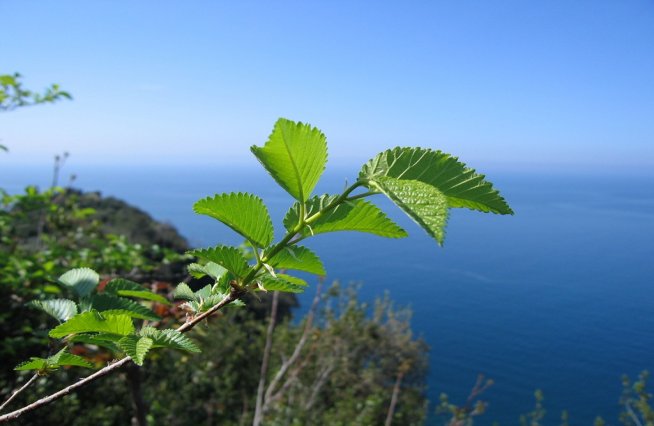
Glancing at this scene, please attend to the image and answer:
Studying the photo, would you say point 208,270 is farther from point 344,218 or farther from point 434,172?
point 434,172

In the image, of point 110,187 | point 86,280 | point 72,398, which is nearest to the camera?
point 86,280

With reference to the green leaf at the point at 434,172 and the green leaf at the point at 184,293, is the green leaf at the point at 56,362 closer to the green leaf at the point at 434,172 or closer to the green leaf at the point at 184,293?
the green leaf at the point at 184,293

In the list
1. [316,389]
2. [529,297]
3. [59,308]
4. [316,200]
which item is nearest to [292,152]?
[316,200]

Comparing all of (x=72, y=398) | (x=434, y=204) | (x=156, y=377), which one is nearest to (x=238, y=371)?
(x=156, y=377)

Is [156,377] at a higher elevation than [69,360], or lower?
lower

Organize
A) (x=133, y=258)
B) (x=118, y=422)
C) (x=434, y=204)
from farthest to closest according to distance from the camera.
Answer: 1. (x=118, y=422)
2. (x=133, y=258)
3. (x=434, y=204)

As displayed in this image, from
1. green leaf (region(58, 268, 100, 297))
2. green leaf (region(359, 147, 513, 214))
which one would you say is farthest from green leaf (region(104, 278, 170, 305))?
green leaf (region(359, 147, 513, 214))

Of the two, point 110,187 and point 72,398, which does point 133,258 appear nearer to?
point 72,398
